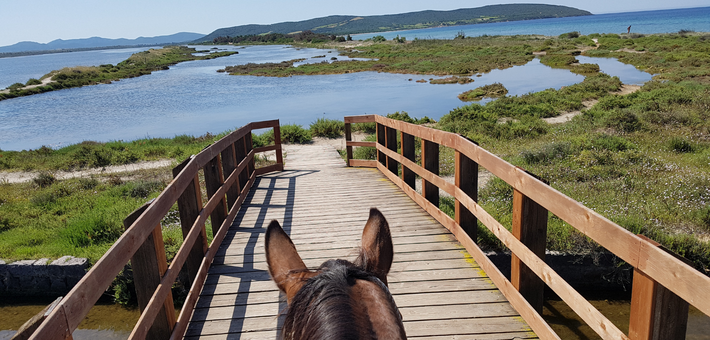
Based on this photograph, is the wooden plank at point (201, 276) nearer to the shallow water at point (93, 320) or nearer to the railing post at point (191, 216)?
the railing post at point (191, 216)

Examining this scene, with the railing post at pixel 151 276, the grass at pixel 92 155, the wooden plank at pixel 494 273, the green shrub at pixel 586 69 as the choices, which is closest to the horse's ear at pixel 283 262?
the railing post at pixel 151 276

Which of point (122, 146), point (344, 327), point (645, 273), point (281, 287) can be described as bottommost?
point (122, 146)

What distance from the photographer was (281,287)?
166 centimetres

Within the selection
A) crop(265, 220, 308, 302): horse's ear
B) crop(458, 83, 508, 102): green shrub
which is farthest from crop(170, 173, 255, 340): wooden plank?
crop(458, 83, 508, 102): green shrub

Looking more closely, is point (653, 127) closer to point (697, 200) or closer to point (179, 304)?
point (697, 200)

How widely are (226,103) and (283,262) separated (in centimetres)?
2963

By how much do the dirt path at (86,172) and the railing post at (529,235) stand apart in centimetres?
1201

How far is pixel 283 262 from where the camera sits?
179cm

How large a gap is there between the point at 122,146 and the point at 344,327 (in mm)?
17720

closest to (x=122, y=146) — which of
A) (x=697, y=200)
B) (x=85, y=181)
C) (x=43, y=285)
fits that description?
(x=85, y=181)

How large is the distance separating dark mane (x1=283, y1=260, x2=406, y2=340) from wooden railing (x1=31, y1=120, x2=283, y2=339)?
0.94 meters

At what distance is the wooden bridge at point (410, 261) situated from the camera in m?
1.95

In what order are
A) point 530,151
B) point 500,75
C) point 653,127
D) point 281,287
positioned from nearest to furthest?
point 281,287 < point 530,151 < point 653,127 < point 500,75

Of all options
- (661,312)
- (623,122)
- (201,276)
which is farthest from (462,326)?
(623,122)
